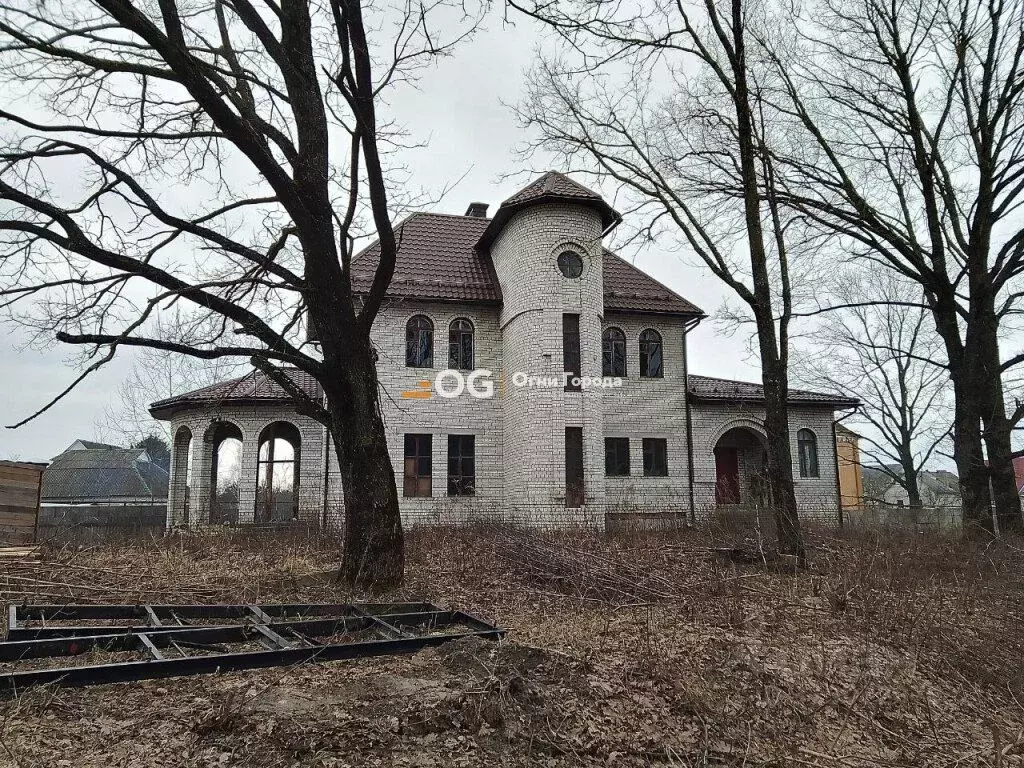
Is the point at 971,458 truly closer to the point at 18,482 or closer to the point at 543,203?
the point at 543,203

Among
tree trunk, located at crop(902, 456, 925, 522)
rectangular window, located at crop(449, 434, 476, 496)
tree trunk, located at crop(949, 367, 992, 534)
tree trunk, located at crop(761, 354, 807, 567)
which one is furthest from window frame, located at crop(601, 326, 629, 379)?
tree trunk, located at crop(902, 456, 925, 522)

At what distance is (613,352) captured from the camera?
20.2 m

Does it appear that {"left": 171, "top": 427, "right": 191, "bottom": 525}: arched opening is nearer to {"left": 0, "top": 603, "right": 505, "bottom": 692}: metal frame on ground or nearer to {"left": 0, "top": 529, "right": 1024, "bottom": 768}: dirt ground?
{"left": 0, "top": 529, "right": 1024, "bottom": 768}: dirt ground

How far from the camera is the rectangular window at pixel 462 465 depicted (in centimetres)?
1839

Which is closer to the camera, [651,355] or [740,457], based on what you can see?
[651,355]

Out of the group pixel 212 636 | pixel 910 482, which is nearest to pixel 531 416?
pixel 212 636

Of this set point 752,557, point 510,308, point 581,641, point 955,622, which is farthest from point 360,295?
point 955,622

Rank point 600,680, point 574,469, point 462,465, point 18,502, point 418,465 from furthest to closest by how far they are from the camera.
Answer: point 462,465 → point 418,465 → point 574,469 → point 18,502 → point 600,680

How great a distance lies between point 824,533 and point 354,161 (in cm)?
1122

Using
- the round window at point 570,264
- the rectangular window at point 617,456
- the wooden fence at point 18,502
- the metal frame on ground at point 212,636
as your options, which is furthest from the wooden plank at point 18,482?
the rectangular window at point 617,456

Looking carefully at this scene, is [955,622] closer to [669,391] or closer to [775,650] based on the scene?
[775,650]

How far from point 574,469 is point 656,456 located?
392cm

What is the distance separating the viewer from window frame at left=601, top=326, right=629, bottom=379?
19984 millimetres

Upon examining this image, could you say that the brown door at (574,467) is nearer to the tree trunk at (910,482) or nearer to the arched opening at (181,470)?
the arched opening at (181,470)
